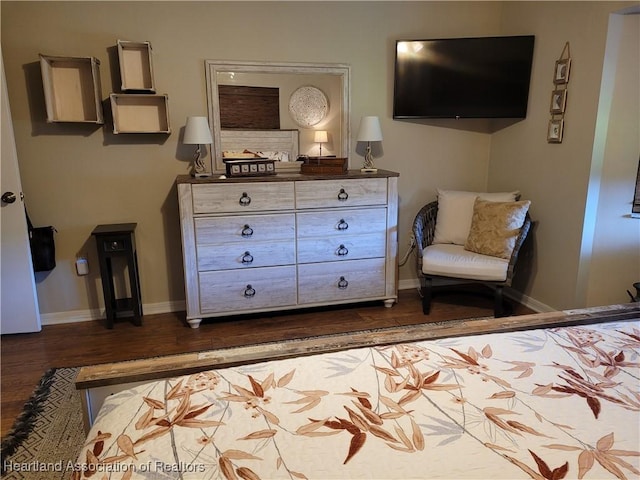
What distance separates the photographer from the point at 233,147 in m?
3.42

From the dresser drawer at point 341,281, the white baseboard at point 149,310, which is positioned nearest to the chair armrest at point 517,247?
the white baseboard at point 149,310

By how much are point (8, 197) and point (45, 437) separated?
166 cm

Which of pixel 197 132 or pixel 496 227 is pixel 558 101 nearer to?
pixel 496 227

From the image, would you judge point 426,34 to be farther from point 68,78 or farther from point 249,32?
point 68,78

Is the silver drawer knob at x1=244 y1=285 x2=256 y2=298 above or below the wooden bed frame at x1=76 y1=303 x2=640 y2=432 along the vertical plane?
below

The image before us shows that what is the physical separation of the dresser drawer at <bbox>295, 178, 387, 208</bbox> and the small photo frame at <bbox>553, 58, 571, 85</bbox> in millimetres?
1386

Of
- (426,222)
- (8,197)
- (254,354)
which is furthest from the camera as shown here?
(426,222)

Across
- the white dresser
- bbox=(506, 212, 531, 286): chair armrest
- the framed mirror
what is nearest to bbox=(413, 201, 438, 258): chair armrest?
the white dresser

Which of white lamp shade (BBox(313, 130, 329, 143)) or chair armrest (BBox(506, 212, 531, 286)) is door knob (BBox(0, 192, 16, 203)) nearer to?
white lamp shade (BBox(313, 130, 329, 143))

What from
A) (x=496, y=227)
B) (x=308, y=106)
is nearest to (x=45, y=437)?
(x=308, y=106)

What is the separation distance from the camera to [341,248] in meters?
3.38

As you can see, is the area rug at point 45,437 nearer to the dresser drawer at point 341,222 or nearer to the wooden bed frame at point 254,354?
the wooden bed frame at point 254,354

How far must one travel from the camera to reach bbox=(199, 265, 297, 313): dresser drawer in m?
3.20

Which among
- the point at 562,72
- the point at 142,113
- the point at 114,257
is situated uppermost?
the point at 562,72
